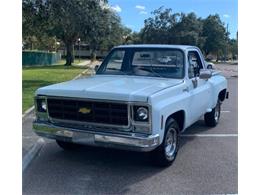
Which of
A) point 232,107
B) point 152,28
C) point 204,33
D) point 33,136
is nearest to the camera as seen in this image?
point 33,136

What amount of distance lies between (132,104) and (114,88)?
20.3 inches

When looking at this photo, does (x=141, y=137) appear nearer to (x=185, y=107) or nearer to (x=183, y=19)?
(x=185, y=107)

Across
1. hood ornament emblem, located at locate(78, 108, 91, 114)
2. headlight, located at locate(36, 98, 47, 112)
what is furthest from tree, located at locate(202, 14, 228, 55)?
hood ornament emblem, located at locate(78, 108, 91, 114)

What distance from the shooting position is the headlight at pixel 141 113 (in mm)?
5168

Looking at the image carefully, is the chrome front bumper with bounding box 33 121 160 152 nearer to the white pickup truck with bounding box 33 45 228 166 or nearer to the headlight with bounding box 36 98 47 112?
the white pickup truck with bounding box 33 45 228 166

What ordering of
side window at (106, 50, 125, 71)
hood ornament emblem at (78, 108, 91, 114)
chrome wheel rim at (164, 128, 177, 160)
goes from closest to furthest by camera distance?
hood ornament emblem at (78, 108, 91, 114) → chrome wheel rim at (164, 128, 177, 160) → side window at (106, 50, 125, 71)

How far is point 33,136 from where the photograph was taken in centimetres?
764

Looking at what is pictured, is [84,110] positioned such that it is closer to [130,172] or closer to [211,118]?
[130,172]

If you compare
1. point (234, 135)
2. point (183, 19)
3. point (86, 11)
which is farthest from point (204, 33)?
point (234, 135)

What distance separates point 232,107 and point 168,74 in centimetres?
603

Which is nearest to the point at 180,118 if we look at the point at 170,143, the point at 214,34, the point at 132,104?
the point at 170,143

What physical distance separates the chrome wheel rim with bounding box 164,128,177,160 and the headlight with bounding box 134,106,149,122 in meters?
0.68

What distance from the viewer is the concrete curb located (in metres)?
5.99

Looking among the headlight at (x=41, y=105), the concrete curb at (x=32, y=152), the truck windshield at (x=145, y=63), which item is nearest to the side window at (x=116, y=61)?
the truck windshield at (x=145, y=63)
